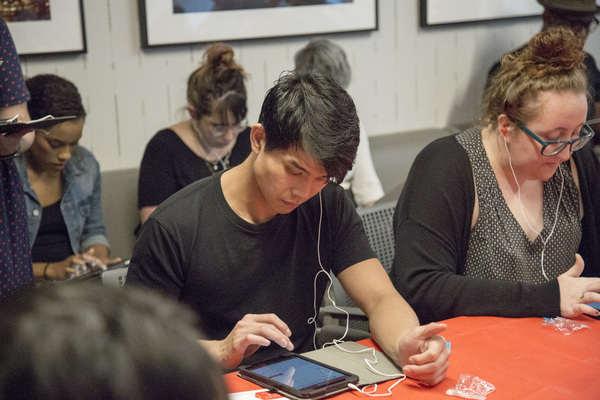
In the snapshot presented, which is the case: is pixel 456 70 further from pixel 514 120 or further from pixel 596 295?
pixel 596 295

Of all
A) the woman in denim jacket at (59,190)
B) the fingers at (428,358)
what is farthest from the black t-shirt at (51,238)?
the fingers at (428,358)

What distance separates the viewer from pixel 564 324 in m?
1.70

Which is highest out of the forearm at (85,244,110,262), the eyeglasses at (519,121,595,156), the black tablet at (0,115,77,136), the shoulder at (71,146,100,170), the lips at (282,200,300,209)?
the black tablet at (0,115,77,136)

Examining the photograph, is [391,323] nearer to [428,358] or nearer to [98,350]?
[428,358]

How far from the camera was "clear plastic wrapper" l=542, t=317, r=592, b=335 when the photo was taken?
167cm

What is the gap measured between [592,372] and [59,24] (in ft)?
8.45

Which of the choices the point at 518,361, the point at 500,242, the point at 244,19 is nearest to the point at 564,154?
the point at 500,242

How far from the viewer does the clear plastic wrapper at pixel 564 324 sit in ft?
5.47

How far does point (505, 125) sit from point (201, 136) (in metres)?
1.45

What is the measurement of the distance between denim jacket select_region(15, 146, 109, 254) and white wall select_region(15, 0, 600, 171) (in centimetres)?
35

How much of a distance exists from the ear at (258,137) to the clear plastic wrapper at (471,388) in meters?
0.68

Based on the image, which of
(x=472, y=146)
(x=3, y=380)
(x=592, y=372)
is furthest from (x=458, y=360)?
(x=3, y=380)

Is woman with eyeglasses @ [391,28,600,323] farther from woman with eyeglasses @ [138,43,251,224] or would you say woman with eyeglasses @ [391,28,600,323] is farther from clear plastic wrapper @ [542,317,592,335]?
woman with eyeglasses @ [138,43,251,224]

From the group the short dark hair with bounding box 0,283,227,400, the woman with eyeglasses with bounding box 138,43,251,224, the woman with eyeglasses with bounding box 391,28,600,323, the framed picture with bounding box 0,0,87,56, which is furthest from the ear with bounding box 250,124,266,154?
the framed picture with bounding box 0,0,87,56
